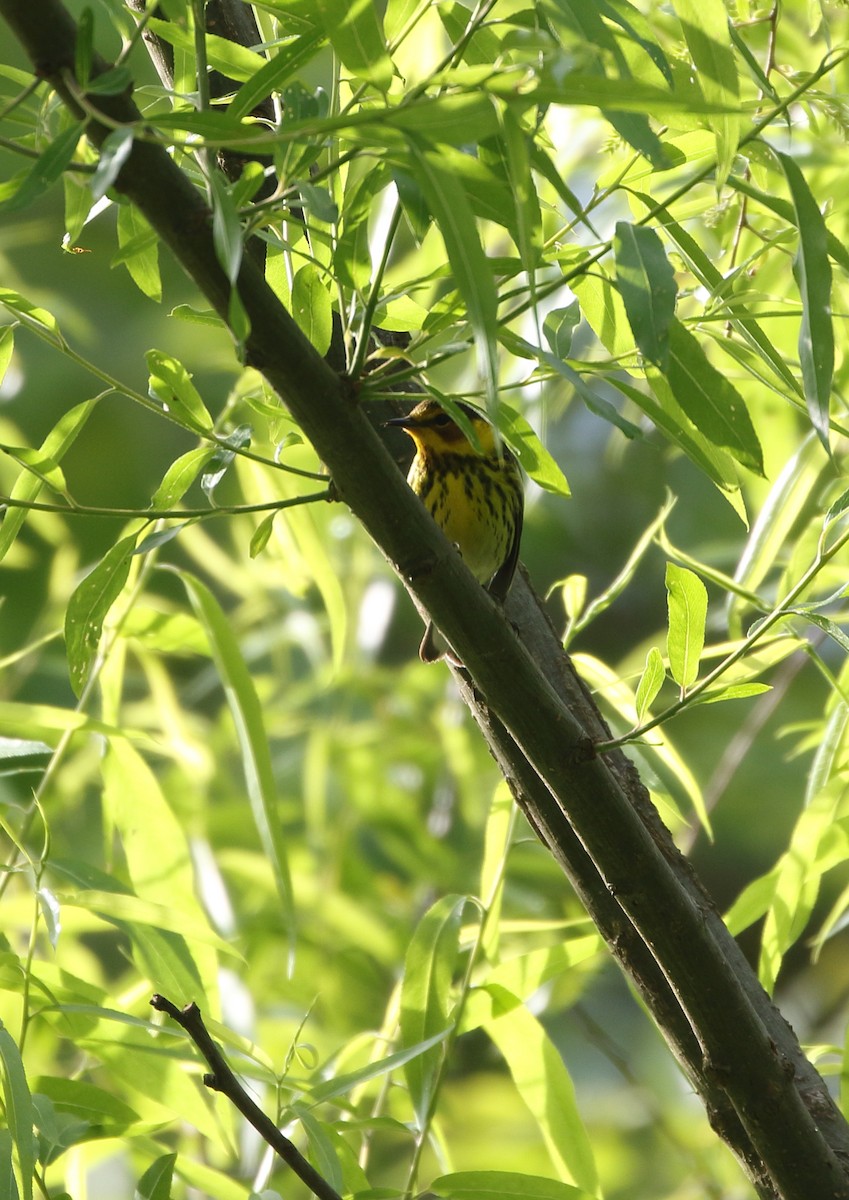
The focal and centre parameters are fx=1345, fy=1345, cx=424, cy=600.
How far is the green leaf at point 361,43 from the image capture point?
28.5 inches

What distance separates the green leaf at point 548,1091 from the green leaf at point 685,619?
49 cm

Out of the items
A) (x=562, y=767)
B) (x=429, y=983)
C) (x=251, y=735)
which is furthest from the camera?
(x=251, y=735)

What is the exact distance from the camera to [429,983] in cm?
→ 133

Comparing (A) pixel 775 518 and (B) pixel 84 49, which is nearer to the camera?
(B) pixel 84 49

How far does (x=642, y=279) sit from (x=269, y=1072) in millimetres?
850

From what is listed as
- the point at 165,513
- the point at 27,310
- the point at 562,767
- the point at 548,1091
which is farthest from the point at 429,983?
the point at 27,310

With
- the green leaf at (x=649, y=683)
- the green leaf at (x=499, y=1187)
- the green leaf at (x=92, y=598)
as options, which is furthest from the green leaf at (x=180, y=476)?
the green leaf at (x=499, y=1187)

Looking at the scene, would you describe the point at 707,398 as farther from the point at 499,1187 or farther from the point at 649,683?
the point at 499,1187

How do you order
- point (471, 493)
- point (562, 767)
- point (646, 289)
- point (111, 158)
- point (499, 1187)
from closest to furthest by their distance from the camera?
1. point (111, 158)
2. point (646, 289)
3. point (562, 767)
4. point (499, 1187)
5. point (471, 493)

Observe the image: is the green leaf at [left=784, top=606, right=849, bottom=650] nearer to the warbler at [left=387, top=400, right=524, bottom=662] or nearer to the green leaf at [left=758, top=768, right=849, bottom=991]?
the green leaf at [left=758, top=768, right=849, bottom=991]

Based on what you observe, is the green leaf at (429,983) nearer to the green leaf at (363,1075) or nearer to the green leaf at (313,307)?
the green leaf at (363,1075)

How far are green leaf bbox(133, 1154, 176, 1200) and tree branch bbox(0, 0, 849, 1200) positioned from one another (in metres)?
0.42

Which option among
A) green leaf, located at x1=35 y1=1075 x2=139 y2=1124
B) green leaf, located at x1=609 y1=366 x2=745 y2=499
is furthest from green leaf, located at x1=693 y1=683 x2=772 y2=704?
green leaf, located at x1=35 y1=1075 x2=139 y2=1124

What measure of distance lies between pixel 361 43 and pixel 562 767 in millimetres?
530
